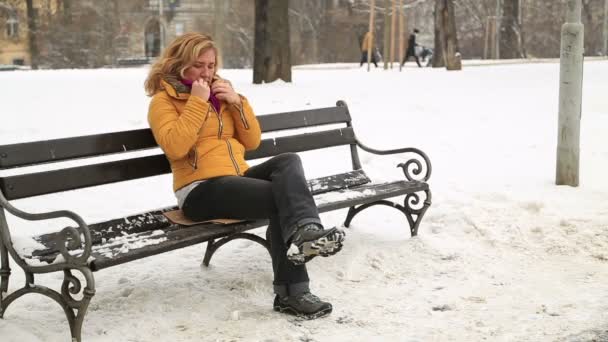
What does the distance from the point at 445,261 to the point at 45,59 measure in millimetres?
37299

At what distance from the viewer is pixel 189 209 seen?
4734 mm

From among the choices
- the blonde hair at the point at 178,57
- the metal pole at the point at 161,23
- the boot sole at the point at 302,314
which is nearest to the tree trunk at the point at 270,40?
the blonde hair at the point at 178,57

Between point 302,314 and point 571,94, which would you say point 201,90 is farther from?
point 571,94

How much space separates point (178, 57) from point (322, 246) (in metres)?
1.47

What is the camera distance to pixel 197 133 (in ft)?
15.3

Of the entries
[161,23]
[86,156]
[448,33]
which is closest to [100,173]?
[86,156]

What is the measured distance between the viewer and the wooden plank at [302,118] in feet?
19.0

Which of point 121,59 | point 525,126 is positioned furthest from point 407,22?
point 525,126

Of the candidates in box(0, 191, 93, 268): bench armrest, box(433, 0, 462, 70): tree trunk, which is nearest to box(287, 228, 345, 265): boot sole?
box(0, 191, 93, 268): bench armrest

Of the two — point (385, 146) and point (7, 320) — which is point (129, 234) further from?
point (385, 146)

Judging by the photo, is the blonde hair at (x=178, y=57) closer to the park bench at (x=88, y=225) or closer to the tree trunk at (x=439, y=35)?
the park bench at (x=88, y=225)

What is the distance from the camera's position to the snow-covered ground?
14.2ft

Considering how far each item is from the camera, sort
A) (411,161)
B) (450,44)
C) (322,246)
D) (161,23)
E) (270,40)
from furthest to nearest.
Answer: (161,23)
(450,44)
(270,40)
(411,161)
(322,246)

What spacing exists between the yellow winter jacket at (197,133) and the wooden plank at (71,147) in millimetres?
218
